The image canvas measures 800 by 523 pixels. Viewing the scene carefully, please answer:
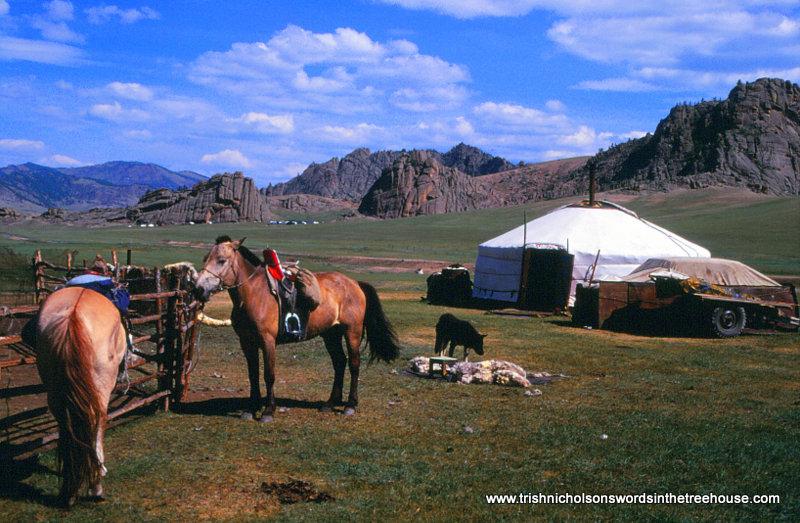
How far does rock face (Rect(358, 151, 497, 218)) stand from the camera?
126 metres

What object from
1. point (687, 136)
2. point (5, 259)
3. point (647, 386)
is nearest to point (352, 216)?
point (687, 136)

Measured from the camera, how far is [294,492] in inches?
201

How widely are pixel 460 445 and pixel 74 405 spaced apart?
326 cm

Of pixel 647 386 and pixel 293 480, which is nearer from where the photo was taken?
pixel 293 480

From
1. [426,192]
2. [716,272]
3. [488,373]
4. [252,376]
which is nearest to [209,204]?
[426,192]

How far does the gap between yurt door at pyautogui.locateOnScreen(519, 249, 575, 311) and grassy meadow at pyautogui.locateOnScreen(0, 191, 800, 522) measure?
25.5ft

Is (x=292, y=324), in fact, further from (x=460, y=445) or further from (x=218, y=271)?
(x=460, y=445)

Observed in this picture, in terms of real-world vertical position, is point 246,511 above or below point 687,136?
below

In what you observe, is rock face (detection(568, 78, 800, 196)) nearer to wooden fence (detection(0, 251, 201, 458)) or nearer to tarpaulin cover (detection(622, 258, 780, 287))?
tarpaulin cover (detection(622, 258, 780, 287))

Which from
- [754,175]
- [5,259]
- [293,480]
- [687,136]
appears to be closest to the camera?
[293,480]

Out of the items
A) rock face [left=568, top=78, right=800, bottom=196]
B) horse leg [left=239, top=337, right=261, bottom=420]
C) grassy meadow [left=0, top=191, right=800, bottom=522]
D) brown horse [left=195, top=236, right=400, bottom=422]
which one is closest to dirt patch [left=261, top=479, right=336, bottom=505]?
grassy meadow [left=0, top=191, right=800, bottom=522]

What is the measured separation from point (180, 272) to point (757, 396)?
281 inches

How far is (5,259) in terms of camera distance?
19.6m

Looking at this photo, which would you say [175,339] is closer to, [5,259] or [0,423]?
[0,423]
